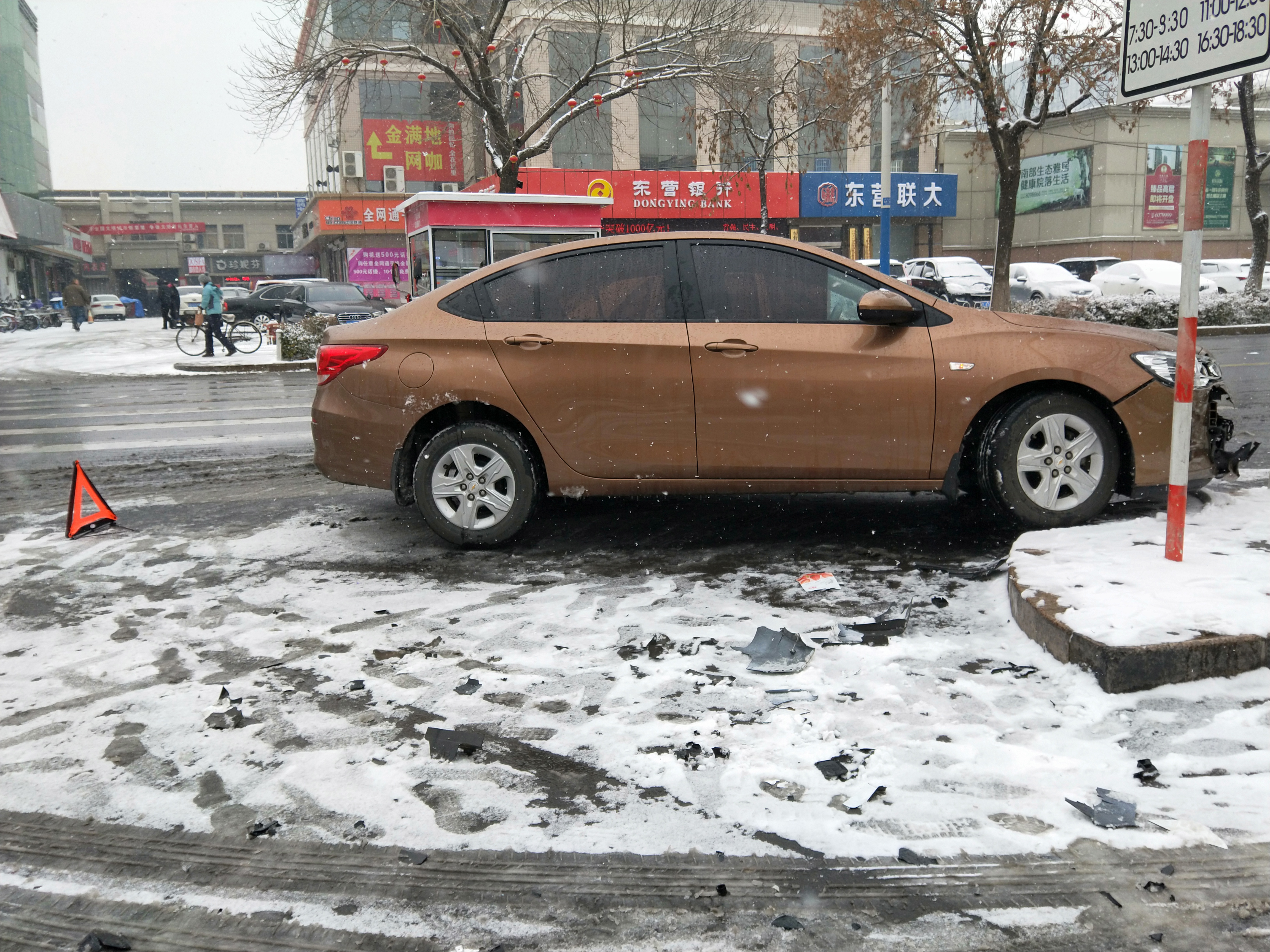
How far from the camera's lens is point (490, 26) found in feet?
69.7

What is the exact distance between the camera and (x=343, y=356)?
231 inches

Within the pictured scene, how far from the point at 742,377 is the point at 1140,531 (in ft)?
6.70

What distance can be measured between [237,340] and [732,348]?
889 inches

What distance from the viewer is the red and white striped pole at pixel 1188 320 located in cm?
434

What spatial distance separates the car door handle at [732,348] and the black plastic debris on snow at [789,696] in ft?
7.48

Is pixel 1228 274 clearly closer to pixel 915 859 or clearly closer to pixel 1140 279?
pixel 1140 279

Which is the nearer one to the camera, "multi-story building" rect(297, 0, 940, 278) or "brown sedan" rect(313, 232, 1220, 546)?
"brown sedan" rect(313, 232, 1220, 546)

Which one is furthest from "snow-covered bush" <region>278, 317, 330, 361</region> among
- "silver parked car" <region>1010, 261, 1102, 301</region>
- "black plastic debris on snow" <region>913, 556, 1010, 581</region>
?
"black plastic debris on snow" <region>913, 556, 1010, 581</region>

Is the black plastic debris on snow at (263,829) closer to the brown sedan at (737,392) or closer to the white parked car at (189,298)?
the brown sedan at (737,392)

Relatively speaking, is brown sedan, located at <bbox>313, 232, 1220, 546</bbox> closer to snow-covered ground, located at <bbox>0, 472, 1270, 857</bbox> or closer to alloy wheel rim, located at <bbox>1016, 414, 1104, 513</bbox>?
alloy wheel rim, located at <bbox>1016, 414, 1104, 513</bbox>

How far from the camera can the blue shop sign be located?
41719mm

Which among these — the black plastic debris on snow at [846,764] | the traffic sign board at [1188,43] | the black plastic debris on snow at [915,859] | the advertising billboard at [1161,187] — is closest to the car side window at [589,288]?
the traffic sign board at [1188,43]

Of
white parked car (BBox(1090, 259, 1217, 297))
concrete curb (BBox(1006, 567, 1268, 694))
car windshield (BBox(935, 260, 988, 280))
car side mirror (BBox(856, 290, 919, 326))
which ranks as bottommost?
concrete curb (BBox(1006, 567, 1268, 694))

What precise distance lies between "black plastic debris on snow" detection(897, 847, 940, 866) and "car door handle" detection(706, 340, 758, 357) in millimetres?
3239
